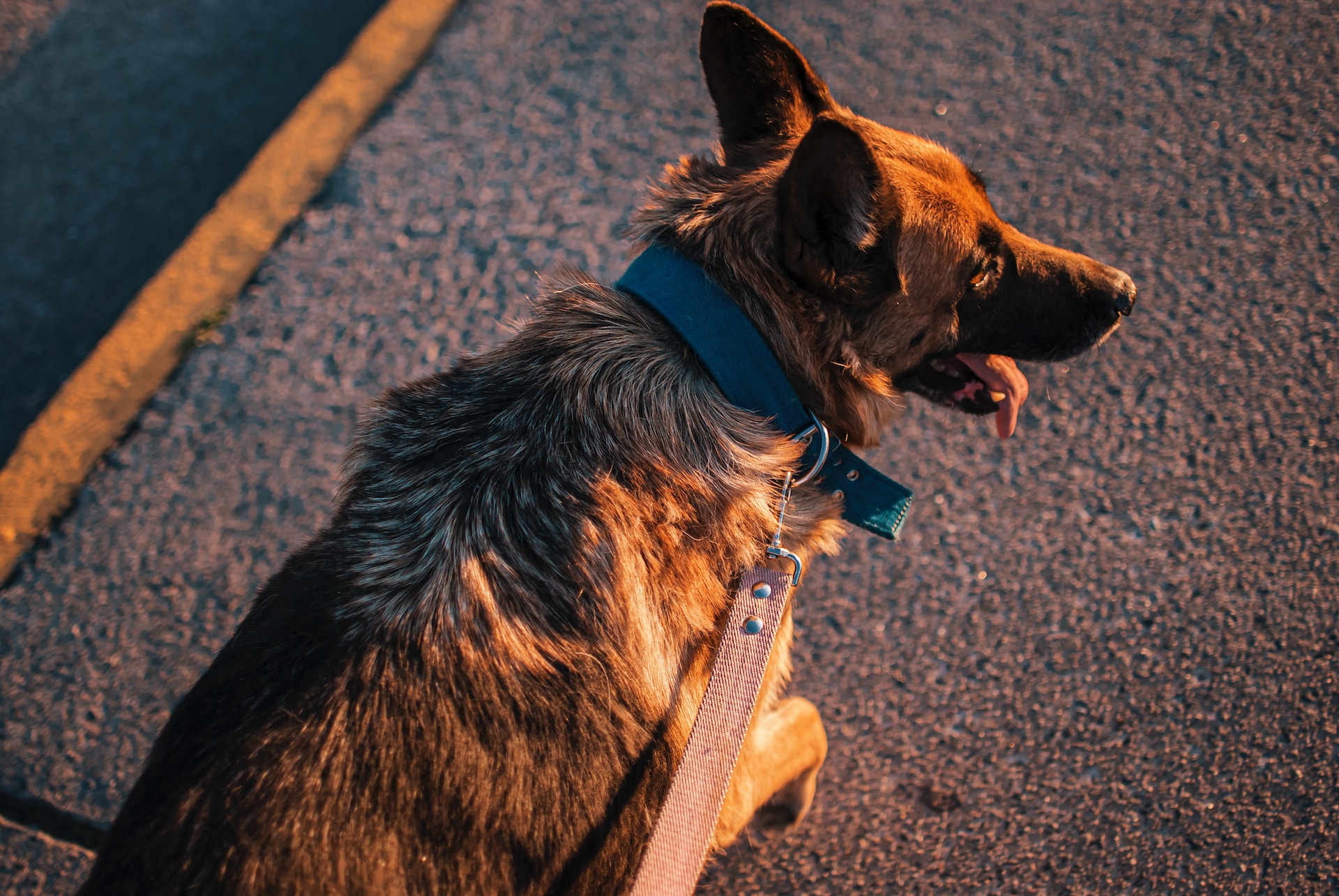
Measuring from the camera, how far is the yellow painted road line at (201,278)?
3191 millimetres

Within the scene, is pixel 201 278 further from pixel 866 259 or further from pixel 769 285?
pixel 866 259

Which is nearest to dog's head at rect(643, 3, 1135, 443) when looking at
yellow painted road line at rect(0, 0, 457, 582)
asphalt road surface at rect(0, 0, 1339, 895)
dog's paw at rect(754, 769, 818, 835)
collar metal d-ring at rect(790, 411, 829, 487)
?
collar metal d-ring at rect(790, 411, 829, 487)

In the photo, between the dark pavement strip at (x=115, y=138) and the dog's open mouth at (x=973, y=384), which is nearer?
the dog's open mouth at (x=973, y=384)

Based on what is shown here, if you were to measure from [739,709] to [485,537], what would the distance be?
66 centimetres

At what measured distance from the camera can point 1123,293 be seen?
7.52ft

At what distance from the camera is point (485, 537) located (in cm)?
178

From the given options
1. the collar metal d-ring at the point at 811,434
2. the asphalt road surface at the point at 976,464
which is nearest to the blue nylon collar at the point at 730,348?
the collar metal d-ring at the point at 811,434

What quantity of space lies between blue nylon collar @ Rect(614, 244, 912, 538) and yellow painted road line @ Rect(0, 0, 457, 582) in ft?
7.79

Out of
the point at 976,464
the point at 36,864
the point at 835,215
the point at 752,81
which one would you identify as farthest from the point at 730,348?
the point at 36,864

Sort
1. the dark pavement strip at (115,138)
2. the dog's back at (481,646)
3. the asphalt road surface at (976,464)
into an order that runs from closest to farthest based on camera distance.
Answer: the dog's back at (481,646) → the asphalt road surface at (976,464) → the dark pavement strip at (115,138)

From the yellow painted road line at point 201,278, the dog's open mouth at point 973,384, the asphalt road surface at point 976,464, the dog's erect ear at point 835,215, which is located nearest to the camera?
the dog's erect ear at point 835,215

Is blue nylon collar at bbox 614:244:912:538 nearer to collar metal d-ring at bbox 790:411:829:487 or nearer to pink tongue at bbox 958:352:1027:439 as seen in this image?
collar metal d-ring at bbox 790:411:829:487

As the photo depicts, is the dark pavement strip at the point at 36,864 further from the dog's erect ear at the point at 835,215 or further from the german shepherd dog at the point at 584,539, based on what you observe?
the dog's erect ear at the point at 835,215

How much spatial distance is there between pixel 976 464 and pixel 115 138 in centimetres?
433
